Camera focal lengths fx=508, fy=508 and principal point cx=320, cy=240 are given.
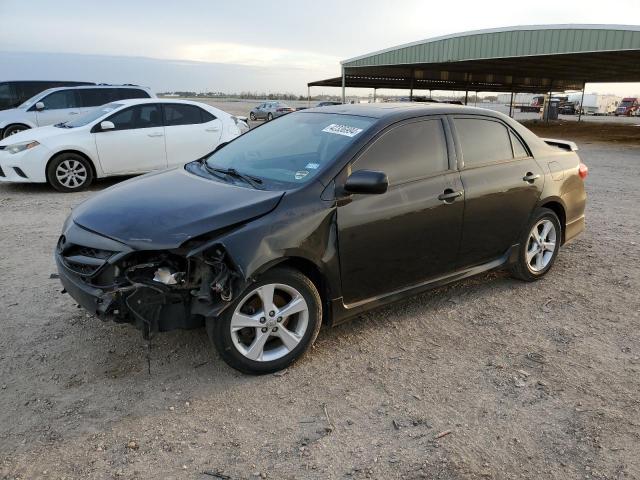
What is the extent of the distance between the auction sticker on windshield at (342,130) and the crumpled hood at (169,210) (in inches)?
31.5

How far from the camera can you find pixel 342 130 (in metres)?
3.75

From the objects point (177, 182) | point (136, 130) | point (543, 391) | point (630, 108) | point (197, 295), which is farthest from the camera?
point (630, 108)

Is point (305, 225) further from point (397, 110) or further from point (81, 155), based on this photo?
point (81, 155)

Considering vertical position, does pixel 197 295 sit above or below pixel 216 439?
above

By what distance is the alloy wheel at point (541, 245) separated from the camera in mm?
4684

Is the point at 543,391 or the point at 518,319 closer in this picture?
the point at 543,391

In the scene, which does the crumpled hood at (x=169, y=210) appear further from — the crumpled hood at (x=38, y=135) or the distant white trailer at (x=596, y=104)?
the distant white trailer at (x=596, y=104)

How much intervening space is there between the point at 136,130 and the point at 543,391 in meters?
8.02

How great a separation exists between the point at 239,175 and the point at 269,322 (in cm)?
117

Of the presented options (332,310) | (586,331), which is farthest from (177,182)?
(586,331)

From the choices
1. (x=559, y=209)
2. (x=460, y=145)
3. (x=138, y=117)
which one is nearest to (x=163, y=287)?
(x=460, y=145)

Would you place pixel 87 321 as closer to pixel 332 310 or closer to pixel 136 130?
pixel 332 310

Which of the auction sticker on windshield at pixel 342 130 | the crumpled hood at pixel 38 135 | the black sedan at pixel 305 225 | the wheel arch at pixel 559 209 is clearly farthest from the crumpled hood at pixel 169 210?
the crumpled hood at pixel 38 135

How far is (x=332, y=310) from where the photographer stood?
3.37 metres
